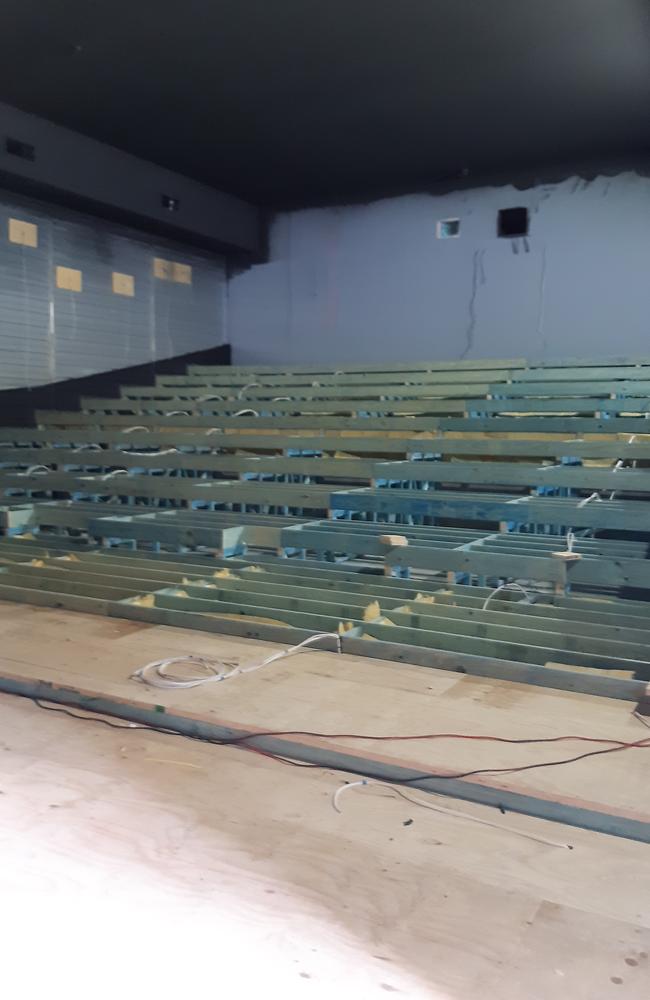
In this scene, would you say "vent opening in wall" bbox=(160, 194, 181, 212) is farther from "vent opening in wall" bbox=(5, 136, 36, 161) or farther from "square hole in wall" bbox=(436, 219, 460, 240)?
"square hole in wall" bbox=(436, 219, 460, 240)

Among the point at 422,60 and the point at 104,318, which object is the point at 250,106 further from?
the point at 104,318

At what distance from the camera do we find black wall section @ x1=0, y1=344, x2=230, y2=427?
7449 mm

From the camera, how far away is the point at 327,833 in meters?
1.63

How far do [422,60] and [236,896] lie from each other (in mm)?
5853

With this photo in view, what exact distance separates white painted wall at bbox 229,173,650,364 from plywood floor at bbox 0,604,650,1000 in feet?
21.0

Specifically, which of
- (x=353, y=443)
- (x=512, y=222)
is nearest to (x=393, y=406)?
(x=353, y=443)

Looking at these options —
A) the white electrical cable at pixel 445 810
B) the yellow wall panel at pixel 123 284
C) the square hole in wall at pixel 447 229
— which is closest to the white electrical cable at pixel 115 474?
the yellow wall panel at pixel 123 284

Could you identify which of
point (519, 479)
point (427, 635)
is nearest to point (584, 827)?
point (427, 635)

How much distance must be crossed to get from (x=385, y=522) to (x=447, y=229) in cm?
474

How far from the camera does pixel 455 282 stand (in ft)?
27.8

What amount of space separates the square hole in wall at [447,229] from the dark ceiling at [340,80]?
474mm

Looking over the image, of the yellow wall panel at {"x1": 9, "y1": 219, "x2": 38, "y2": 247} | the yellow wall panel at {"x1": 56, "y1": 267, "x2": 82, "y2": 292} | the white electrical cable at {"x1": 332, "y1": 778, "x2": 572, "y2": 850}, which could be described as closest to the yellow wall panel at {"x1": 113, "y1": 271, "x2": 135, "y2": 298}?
the yellow wall panel at {"x1": 56, "y1": 267, "x2": 82, "y2": 292}

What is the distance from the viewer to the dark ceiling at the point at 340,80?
5.13m

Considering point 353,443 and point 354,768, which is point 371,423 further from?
point 354,768
